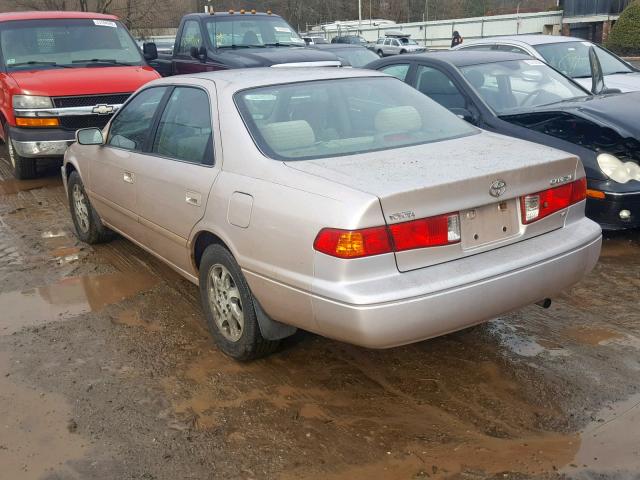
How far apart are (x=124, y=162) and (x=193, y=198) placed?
48.1 inches

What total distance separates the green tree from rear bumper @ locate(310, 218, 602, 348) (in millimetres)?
29449

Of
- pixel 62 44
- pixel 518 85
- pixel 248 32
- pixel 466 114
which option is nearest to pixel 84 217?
pixel 466 114

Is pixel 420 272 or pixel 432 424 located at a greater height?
pixel 420 272

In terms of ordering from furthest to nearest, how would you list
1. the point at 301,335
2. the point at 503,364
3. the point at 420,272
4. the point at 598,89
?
the point at 598,89
the point at 301,335
the point at 503,364
the point at 420,272

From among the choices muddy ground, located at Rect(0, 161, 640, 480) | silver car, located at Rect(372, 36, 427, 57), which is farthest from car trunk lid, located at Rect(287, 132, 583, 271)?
silver car, located at Rect(372, 36, 427, 57)

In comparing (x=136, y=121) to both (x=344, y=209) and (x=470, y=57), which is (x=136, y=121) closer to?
(x=344, y=209)

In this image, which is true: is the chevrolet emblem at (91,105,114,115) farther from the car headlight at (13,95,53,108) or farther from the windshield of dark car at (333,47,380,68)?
the windshield of dark car at (333,47,380,68)

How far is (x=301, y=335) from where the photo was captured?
13.3 ft

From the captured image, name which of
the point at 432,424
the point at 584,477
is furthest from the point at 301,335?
the point at 584,477

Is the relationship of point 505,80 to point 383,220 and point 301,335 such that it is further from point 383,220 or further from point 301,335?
point 383,220

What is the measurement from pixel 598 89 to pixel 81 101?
19.9ft

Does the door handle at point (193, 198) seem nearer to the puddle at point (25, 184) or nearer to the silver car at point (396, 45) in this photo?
the puddle at point (25, 184)

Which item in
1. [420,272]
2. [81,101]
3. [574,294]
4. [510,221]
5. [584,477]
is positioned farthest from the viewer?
[81,101]

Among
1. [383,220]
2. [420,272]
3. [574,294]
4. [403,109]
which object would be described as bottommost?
[574,294]
